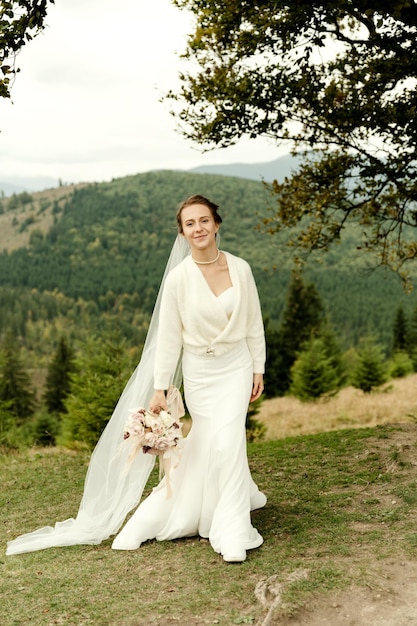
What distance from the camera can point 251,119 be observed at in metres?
9.44

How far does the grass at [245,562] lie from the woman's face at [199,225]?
9.31ft

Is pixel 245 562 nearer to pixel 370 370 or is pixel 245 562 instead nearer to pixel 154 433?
pixel 154 433

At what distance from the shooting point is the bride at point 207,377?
607 cm

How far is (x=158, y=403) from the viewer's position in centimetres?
636

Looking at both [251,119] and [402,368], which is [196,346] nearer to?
[251,119]

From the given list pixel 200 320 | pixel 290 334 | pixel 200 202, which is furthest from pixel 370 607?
pixel 290 334

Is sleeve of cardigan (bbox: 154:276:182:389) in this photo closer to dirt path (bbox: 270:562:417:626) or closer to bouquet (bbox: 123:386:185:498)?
bouquet (bbox: 123:386:185:498)

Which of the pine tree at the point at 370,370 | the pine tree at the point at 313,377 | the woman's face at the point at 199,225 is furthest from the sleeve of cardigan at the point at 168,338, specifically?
the pine tree at the point at 370,370

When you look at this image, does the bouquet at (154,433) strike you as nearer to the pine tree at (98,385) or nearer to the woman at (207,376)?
the woman at (207,376)

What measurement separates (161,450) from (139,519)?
0.82 meters

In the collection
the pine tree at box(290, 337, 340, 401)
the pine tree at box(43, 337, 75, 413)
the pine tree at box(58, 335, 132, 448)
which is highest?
the pine tree at box(58, 335, 132, 448)

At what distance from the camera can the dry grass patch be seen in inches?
652

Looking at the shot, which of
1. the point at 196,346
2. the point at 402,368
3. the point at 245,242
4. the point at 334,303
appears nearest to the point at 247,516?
the point at 196,346

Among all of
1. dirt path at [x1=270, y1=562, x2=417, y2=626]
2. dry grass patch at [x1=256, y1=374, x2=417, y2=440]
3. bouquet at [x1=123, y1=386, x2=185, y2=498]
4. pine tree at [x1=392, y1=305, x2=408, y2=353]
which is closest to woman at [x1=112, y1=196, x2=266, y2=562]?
bouquet at [x1=123, y1=386, x2=185, y2=498]
